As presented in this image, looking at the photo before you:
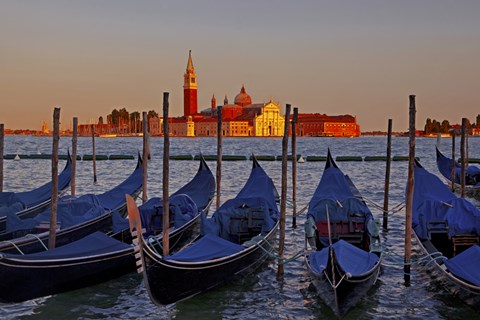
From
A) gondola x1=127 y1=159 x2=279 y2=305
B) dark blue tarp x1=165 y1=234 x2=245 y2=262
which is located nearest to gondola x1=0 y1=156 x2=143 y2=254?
gondola x1=127 y1=159 x2=279 y2=305

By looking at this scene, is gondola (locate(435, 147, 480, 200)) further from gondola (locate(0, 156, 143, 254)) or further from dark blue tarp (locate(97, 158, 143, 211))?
gondola (locate(0, 156, 143, 254))

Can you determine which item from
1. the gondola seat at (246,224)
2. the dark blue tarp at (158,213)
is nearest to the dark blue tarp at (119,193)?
the dark blue tarp at (158,213)

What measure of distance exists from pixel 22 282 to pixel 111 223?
3198mm

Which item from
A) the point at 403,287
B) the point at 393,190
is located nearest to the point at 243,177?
the point at 393,190

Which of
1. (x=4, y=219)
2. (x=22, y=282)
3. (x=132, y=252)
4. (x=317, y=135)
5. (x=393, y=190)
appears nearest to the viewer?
(x=22, y=282)

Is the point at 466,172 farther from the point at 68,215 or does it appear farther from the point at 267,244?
the point at 68,215

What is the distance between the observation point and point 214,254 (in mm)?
6750

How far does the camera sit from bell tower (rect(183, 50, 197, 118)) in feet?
386

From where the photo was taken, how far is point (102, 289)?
286 inches

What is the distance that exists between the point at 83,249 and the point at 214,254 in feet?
5.03

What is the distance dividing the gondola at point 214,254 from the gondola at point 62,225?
1312 mm

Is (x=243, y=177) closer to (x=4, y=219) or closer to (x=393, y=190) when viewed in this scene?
(x=393, y=190)

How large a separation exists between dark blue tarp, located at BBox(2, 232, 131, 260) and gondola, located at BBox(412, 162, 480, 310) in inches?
152

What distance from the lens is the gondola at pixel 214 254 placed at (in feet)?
19.6
